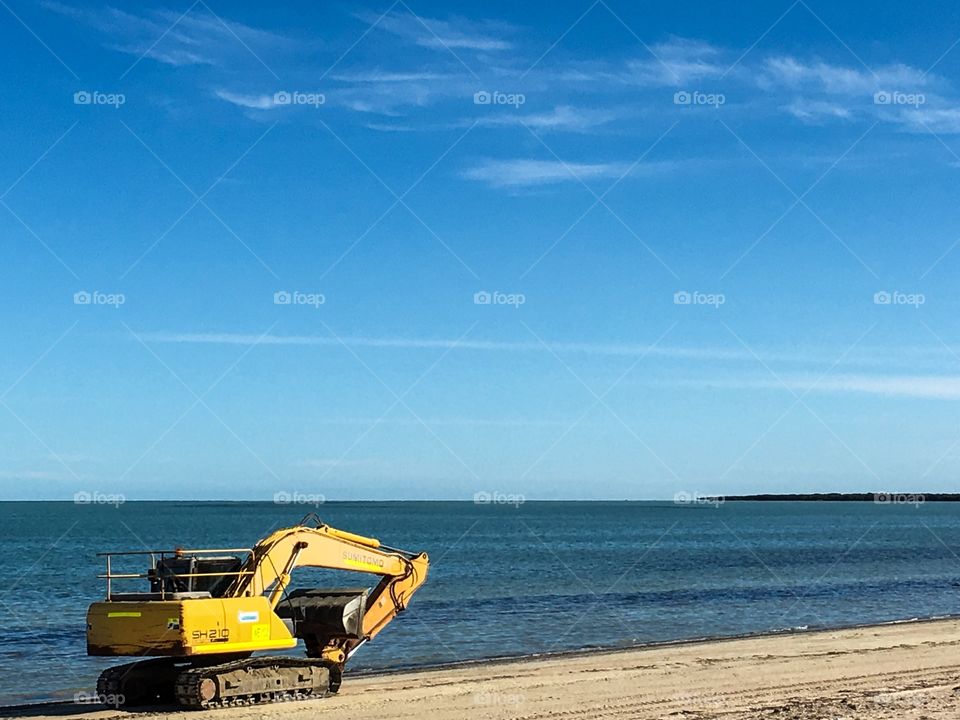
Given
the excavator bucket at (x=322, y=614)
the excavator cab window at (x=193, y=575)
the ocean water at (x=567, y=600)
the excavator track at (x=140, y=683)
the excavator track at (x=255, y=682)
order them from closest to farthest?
1. the excavator track at (x=255, y=682)
2. the excavator cab window at (x=193, y=575)
3. the excavator track at (x=140, y=683)
4. the excavator bucket at (x=322, y=614)
5. the ocean water at (x=567, y=600)

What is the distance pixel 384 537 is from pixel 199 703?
96169 mm

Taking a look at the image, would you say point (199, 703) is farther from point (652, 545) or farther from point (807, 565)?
→ point (652, 545)

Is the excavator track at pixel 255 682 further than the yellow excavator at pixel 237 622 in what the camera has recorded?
Yes

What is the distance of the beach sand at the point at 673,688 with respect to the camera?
17047 millimetres

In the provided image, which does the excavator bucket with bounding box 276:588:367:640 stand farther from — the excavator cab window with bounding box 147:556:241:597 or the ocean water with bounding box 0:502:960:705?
the ocean water with bounding box 0:502:960:705

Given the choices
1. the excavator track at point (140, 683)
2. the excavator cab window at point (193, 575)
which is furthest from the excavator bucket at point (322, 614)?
the excavator track at point (140, 683)

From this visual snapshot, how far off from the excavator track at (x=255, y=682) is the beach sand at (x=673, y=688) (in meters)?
0.19

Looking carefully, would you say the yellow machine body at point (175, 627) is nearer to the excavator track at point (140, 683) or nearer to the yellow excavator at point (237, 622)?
the yellow excavator at point (237, 622)

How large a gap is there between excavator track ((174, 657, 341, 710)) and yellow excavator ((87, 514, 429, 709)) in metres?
0.01

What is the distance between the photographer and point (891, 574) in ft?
176

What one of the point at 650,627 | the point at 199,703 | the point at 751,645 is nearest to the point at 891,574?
the point at 650,627

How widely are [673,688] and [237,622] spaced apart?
24.4 feet

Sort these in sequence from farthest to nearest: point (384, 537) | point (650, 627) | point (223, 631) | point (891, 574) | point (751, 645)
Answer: point (384, 537) → point (891, 574) → point (650, 627) → point (751, 645) → point (223, 631)

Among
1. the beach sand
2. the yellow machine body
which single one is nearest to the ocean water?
the beach sand
